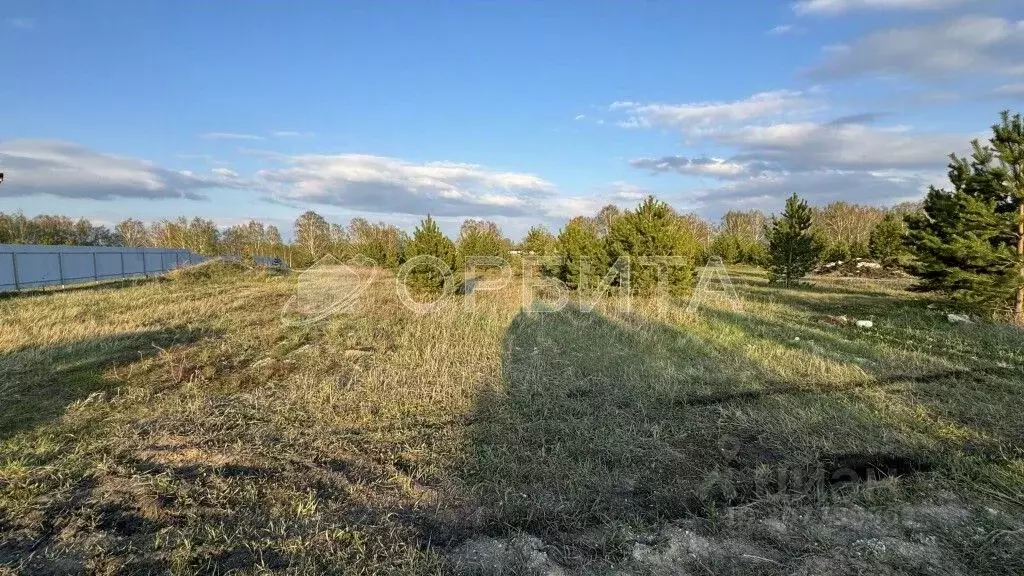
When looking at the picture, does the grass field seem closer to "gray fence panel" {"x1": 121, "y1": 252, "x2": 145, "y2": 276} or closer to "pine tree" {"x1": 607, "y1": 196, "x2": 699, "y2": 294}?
"pine tree" {"x1": 607, "y1": 196, "x2": 699, "y2": 294}

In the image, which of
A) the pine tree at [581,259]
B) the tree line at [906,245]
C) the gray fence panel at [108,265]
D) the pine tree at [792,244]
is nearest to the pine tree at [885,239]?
the tree line at [906,245]

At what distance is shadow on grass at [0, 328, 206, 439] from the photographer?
470 centimetres

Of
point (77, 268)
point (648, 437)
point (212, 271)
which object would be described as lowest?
point (648, 437)

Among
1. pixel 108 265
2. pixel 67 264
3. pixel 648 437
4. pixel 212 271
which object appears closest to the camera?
pixel 648 437

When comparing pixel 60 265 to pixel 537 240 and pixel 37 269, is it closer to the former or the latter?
pixel 37 269

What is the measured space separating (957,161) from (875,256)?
18487 mm

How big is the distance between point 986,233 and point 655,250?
6.36 meters

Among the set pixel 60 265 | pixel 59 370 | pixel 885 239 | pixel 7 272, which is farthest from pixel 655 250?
pixel 60 265

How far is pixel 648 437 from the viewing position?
4195 mm

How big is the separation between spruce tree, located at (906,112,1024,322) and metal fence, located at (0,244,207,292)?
Result: 26.8 m

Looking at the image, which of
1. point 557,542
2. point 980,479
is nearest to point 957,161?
point 980,479

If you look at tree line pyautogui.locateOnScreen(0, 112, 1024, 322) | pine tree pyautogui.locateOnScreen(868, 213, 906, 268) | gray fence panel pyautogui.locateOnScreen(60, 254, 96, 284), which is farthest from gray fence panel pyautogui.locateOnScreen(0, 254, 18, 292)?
pine tree pyautogui.locateOnScreen(868, 213, 906, 268)

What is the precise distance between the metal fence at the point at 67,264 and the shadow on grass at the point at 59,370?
1427 cm

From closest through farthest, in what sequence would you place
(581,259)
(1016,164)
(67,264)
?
1. (1016,164)
2. (581,259)
3. (67,264)
